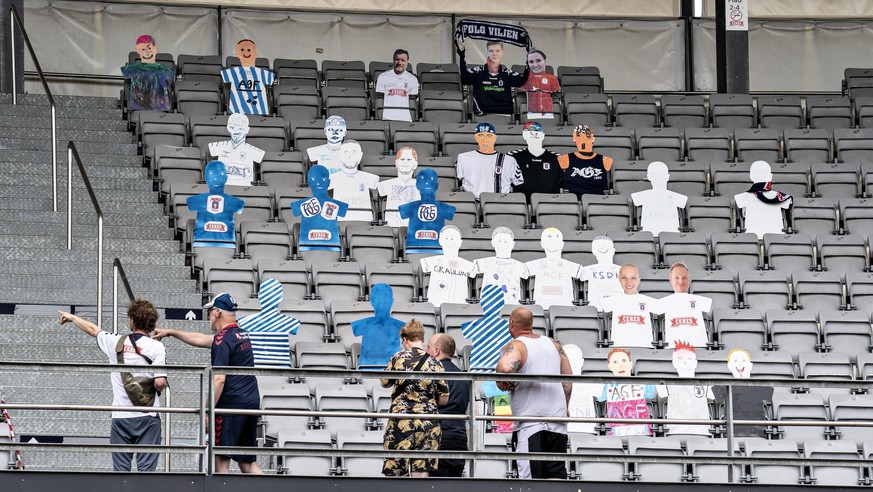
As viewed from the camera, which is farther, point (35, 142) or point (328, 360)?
point (35, 142)

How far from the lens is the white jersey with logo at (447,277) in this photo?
13.0 metres

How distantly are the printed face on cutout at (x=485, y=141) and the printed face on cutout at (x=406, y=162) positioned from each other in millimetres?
952

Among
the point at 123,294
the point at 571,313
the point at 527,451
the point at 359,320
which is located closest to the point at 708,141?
the point at 571,313

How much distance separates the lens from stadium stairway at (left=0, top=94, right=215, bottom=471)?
10.4 meters

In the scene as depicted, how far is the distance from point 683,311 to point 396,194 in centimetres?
316

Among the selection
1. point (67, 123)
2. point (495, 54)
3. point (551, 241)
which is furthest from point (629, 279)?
point (67, 123)

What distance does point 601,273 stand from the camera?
13.3 metres

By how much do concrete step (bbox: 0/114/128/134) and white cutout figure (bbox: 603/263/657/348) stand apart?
5685 mm

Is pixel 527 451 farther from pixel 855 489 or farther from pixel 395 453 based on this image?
pixel 855 489

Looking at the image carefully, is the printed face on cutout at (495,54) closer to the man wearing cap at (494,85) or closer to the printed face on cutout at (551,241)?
the man wearing cap at (494,85)

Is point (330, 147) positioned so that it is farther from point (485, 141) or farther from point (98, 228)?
point (98, 228)

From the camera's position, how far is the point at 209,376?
8.62 m

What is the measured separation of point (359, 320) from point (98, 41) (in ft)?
27.3

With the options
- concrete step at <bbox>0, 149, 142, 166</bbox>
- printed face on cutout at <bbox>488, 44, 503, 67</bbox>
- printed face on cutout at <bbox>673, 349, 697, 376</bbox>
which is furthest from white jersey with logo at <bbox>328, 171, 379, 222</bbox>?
printed face on cutout at <bbox>673, 349, 697, 376</bbox>
